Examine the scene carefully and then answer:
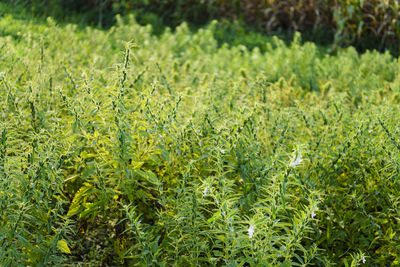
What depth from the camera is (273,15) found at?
25.7ft

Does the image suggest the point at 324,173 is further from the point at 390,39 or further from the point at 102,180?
the point at 390,39

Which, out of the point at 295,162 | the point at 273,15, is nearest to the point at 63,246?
the point at 295,162

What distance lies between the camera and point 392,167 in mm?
2324

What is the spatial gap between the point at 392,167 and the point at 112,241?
1499 millimetres

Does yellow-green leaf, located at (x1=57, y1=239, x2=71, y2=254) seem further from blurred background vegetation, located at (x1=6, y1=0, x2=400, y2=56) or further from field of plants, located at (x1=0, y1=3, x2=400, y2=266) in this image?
blurred background vegetation, located at (x1=6, y1=0, x2=400, y2=56)

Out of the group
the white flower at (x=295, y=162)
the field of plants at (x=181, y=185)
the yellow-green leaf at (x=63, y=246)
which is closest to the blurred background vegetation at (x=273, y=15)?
the field of plants at (x=181, y=185)

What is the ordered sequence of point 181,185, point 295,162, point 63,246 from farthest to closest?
point 181,185, point 63,246, point 295,162

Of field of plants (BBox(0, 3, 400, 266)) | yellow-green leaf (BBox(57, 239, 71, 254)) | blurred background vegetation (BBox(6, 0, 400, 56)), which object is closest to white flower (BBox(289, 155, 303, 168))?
field of plants (BBox(0, 3, 400, 266))

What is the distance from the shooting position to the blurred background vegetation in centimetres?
690

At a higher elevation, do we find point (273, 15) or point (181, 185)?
point (181, 185)

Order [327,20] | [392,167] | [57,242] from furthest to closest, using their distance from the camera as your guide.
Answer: [327,20], [392,167], [57,242]

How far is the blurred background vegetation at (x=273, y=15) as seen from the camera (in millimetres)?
6902

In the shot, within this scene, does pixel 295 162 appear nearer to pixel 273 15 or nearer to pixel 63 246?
pixel 63 246

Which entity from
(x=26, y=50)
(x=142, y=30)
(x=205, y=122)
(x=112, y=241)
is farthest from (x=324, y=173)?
(x=142, y=30)
